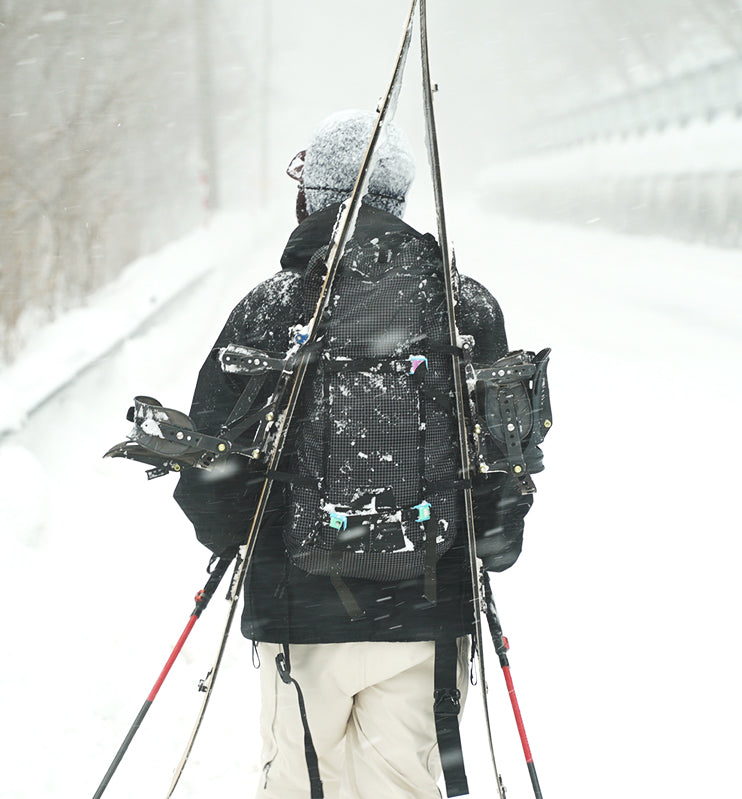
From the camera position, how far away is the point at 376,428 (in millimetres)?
1433

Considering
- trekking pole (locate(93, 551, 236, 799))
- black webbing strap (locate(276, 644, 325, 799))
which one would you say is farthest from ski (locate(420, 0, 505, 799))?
trekking pole (locate(93, 551, 236, 799))

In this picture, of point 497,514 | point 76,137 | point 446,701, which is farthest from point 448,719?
point 76,137

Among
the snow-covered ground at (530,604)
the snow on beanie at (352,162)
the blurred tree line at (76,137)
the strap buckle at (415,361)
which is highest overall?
the blurred tree line at (76,137)

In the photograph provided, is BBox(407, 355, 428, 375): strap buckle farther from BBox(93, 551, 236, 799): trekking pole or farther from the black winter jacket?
BBox(93, 551, 236, 799): trekking pole

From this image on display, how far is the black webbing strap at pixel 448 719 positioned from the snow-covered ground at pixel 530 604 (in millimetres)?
1102

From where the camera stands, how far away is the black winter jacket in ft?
5.01

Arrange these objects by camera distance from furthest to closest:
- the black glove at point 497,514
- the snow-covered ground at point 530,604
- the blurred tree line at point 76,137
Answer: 1. the blurred tree line at point 76,137
2. the snow-covered ground at point 530,604
3. the black glove at point 497,514

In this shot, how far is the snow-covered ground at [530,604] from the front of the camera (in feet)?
8.38

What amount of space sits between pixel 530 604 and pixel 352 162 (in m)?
2.50

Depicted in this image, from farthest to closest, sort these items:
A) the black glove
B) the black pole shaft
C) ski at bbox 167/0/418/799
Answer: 1. the black pole shaft
2. the black glove
3. ski at bbox 167/0/418/799

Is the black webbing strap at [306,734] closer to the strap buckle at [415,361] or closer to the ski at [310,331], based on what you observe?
the ski at [310,331]

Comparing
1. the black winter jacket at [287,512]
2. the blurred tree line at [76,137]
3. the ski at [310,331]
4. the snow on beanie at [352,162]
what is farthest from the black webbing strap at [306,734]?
the blurred tree line at [76,137]

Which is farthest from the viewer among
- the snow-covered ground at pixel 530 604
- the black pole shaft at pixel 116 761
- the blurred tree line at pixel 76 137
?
the blurred tree line at pixel 76 137

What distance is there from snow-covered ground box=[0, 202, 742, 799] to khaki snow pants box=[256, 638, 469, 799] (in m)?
0.96
